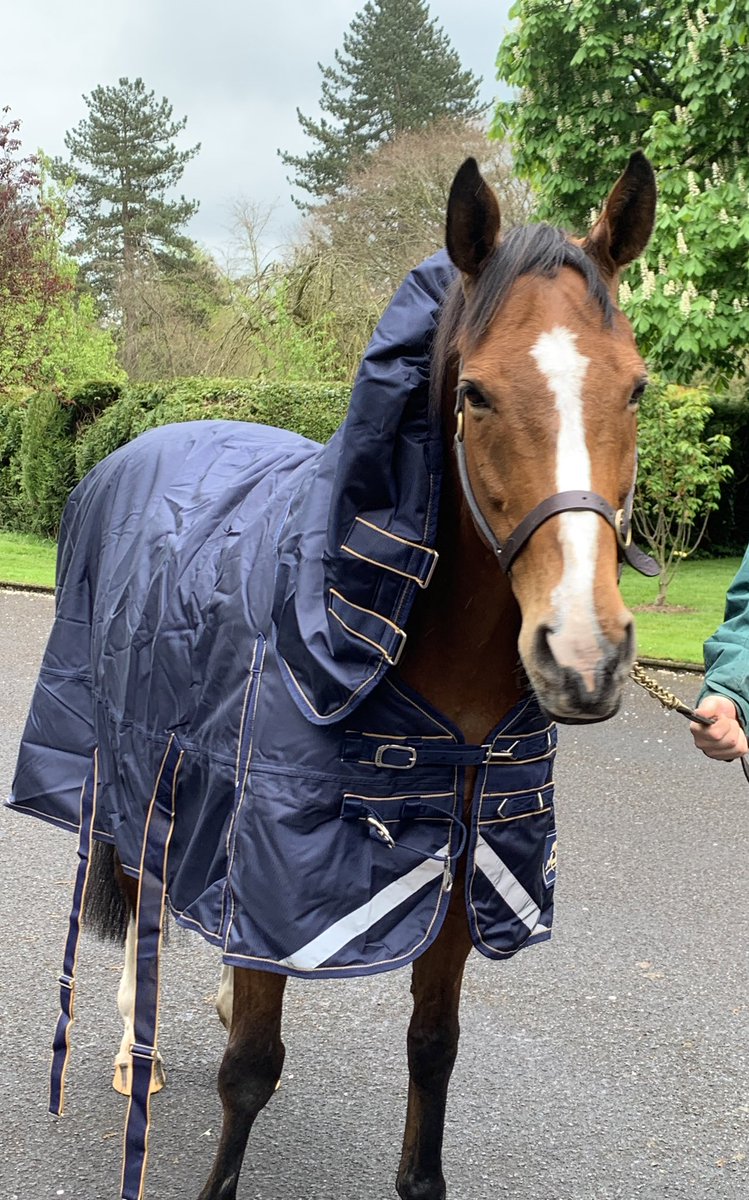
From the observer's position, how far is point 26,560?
1403 cm

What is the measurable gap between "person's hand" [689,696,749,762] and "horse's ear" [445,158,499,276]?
95 centimetres

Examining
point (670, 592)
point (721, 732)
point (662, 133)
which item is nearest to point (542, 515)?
point (721, 732)

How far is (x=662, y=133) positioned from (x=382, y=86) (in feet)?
92.0

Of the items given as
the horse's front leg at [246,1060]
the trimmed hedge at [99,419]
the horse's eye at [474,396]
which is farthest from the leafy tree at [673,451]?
the horse's eye at [474,396]

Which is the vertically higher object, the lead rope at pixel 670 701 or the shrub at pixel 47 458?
the lead rope at pixel 670 701

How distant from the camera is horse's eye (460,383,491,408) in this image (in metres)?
1.65

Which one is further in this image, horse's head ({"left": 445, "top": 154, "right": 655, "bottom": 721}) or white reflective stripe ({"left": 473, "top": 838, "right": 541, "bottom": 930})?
white reflective stripe ({"left": 473, "top": 838, "right": 541, "bottom": 930})

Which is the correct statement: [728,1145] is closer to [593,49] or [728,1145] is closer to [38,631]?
[38,631]

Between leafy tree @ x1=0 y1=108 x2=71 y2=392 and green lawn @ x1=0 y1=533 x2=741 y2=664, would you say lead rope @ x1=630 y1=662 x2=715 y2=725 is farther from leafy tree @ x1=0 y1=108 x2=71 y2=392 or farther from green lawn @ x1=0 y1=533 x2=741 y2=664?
leafy tree @ x1=0 y1=108 x2=71 y2=392

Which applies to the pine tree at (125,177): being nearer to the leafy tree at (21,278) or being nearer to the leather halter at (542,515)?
the leafy tree at (21,278)

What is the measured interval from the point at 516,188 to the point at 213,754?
21421 mm

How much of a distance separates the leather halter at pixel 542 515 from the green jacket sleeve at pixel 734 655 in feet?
1.60

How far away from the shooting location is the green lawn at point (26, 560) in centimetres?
1209

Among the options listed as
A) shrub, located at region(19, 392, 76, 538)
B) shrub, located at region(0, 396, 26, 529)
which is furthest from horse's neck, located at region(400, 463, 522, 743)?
shrub, located at region(0, 396, 26, 529)
